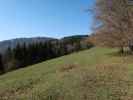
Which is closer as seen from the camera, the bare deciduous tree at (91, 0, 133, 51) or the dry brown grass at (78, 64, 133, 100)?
the dry brown grass at (78, 64, 133, 100)

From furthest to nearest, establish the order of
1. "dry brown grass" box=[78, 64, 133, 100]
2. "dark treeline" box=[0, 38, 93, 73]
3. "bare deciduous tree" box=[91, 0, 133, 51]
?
"dark treeline" box=[0, 38, 93, 73]
"bare deciduous tree" box=[91, 0, 133, 51]
"dry brown grass" box=[78, 64, 133, 100]

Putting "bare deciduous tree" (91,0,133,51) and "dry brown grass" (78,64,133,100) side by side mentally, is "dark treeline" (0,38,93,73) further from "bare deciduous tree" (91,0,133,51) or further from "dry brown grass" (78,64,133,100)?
"dry brown grass" (78,64,133,100)

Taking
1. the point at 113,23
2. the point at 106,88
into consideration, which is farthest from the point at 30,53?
the point at 106,88

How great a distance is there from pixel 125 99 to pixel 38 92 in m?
4.38

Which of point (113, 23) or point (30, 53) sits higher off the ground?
point (113, 23)

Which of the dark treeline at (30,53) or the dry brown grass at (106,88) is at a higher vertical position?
the dry brown grass at (106,88)

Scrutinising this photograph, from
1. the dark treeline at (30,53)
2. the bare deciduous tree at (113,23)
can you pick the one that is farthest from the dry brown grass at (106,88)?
the dark treeline at (30,53)

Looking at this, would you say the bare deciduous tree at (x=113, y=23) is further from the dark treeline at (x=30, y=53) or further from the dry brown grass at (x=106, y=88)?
the dark treeline at (x=30, y=53)

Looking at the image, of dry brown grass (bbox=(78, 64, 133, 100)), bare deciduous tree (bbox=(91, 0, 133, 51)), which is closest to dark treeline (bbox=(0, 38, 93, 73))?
bare deciduous tree (bbox=(91, 0, 133, 51))

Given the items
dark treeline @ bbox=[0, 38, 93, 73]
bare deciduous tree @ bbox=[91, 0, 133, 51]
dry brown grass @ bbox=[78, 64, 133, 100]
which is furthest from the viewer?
dark treeline @ bbox=[0, 38, 93, 73]

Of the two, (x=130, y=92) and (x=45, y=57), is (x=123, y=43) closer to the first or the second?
(x=130, y=92)

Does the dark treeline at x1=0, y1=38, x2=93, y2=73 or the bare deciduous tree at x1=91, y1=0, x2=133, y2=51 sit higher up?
the bare deciduous tree at x1=91, y1=0, x2=133, y2=51

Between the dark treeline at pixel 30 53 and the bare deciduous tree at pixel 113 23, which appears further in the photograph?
the dark treeline at pixel 30 53

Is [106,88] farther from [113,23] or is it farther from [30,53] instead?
[30,53]
